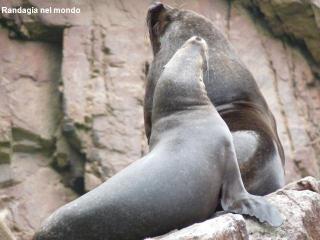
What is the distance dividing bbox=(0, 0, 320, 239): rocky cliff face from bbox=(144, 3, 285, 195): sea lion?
14.4 feet

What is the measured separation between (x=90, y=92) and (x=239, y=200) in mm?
6749

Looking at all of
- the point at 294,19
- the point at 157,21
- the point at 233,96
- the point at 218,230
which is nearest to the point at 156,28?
the point at 157,21

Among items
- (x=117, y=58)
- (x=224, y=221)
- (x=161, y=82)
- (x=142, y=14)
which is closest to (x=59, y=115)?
(x=117, y=58)

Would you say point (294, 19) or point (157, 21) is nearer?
point (157, 21)

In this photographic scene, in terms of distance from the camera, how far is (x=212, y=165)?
4238mm

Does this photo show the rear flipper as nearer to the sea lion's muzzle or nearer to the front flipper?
the front flipper

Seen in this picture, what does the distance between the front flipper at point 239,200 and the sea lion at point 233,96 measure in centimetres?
73

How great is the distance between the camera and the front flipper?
4.03 m

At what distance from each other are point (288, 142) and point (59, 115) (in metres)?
3.01

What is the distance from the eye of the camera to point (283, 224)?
4086mm

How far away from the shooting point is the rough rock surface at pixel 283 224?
12.0ft

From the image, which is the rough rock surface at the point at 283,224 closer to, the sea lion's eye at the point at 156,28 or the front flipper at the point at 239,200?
the front flipper at the point at 239,200

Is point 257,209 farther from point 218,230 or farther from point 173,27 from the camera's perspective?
point 173,27

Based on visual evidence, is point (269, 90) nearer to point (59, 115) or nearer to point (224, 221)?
point (59, 115)
